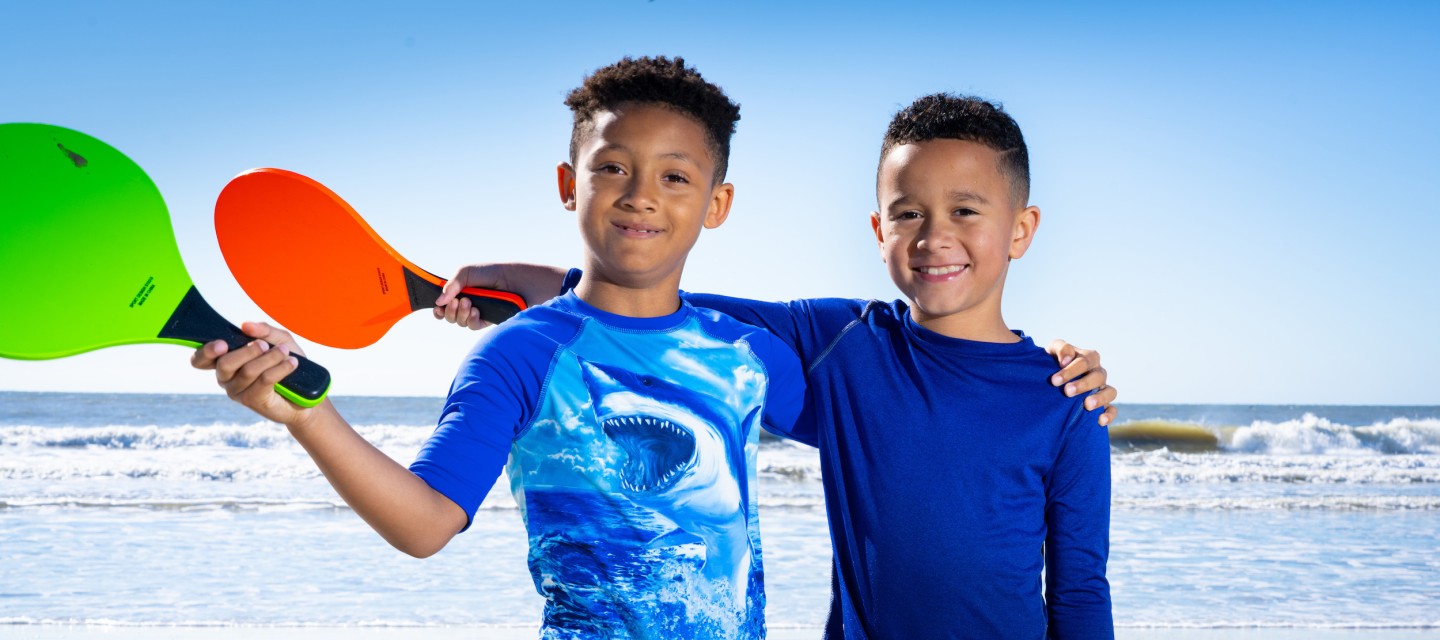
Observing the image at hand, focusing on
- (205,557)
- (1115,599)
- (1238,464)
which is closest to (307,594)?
(205,557)

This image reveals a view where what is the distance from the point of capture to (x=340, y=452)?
1.36 meters

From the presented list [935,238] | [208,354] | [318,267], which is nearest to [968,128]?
[935,238]

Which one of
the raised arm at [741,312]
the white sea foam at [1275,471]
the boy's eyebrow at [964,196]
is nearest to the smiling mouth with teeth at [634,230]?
the raised arm at [741,312]

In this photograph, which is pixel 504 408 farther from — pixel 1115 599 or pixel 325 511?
pixel 325 511

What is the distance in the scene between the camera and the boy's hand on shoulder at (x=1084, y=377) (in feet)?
7.08

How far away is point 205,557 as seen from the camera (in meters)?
7.06

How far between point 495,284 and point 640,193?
623 mm

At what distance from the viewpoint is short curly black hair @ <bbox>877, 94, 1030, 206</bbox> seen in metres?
2.23

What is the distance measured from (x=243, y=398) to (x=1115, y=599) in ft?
19.4

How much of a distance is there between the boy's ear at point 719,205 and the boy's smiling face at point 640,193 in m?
0.09

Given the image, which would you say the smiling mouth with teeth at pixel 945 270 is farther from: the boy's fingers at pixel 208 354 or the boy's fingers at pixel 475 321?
the boy's fingers at pixel 208 354

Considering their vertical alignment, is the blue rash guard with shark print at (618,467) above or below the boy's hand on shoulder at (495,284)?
below

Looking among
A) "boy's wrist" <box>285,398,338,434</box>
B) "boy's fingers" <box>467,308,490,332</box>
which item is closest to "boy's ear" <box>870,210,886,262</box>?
"boy's fingers" <box>467,308,490,332</box>

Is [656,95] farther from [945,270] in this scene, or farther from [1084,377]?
[1084,377]
